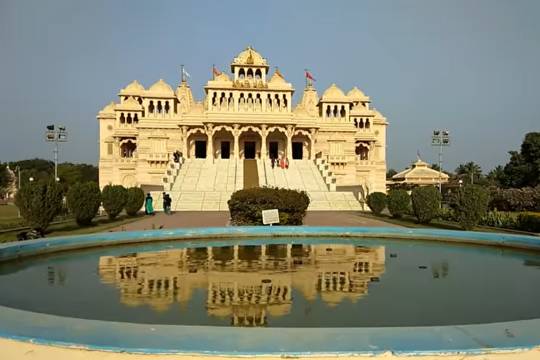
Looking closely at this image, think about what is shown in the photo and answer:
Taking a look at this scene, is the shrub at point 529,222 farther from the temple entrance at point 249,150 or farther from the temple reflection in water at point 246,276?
the temple entrance at point 249,150

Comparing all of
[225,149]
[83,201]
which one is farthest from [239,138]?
[83,201]

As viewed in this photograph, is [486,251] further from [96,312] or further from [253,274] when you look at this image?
[96,312]

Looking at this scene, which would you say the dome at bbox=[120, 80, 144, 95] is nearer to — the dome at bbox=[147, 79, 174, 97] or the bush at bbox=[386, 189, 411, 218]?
the dome at bbox=[147, 79, 174, 97]

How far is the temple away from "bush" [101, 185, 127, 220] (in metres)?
11.0

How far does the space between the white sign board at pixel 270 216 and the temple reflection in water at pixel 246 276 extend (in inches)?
139

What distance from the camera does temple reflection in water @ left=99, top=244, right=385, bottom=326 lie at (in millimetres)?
6945

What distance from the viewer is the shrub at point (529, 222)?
62.5 feet

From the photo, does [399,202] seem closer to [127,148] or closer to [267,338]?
[267,338]

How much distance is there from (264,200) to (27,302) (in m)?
11.3

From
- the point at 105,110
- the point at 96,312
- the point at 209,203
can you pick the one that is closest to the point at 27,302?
the point at 96,312

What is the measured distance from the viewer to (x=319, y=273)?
30.7 ft

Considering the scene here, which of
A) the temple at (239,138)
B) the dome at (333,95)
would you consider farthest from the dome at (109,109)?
the dome at (333,95)

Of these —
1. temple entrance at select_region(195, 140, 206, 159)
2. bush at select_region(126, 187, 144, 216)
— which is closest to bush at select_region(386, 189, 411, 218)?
bush at select_region(126, 187, 144, 216)

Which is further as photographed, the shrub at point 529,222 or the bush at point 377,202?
the bush at point 377,202
